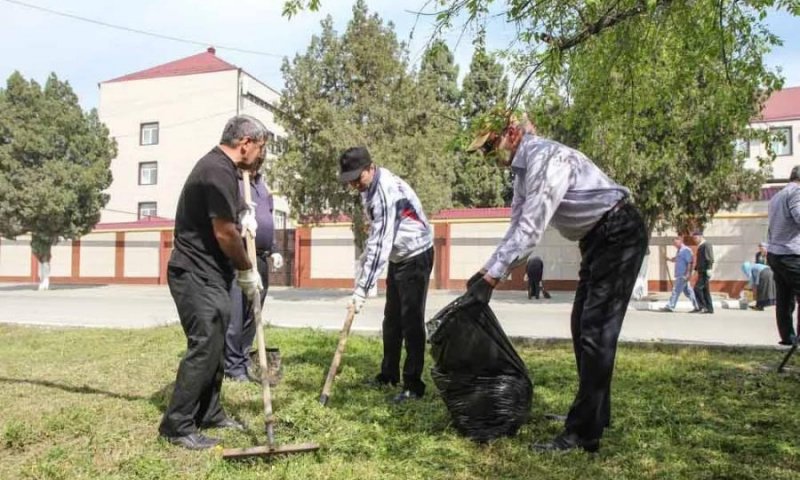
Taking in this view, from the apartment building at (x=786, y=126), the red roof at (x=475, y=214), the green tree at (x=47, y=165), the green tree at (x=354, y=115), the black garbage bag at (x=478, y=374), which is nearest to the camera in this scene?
the black garbage bag at (x=478, y=374)

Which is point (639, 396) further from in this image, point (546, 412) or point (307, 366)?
point (307, 366)

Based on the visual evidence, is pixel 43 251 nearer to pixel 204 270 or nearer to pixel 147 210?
pixel 147 210

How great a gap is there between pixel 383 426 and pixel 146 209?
34.2 m

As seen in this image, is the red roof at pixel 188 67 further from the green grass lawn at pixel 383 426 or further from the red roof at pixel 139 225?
the green grass lawn at pixel 383 426

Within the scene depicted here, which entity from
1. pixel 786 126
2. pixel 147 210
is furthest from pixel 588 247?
pixel 147 210

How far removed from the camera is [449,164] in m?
20.0

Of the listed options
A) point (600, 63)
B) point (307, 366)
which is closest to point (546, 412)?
point (307, 366)

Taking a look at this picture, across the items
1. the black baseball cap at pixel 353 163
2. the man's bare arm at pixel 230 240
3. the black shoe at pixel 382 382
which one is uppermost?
the black baseball cap at pixel 353 163

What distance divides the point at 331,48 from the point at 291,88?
1.72m

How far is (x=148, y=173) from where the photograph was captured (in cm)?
3516

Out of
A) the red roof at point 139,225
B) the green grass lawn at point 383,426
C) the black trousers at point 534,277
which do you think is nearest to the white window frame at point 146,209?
the red roof at point 139,225

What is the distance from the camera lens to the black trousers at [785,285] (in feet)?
17.4

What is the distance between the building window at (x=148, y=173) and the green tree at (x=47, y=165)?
32.7ft

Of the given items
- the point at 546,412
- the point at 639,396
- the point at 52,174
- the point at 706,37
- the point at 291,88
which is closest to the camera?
the point at 546,412
